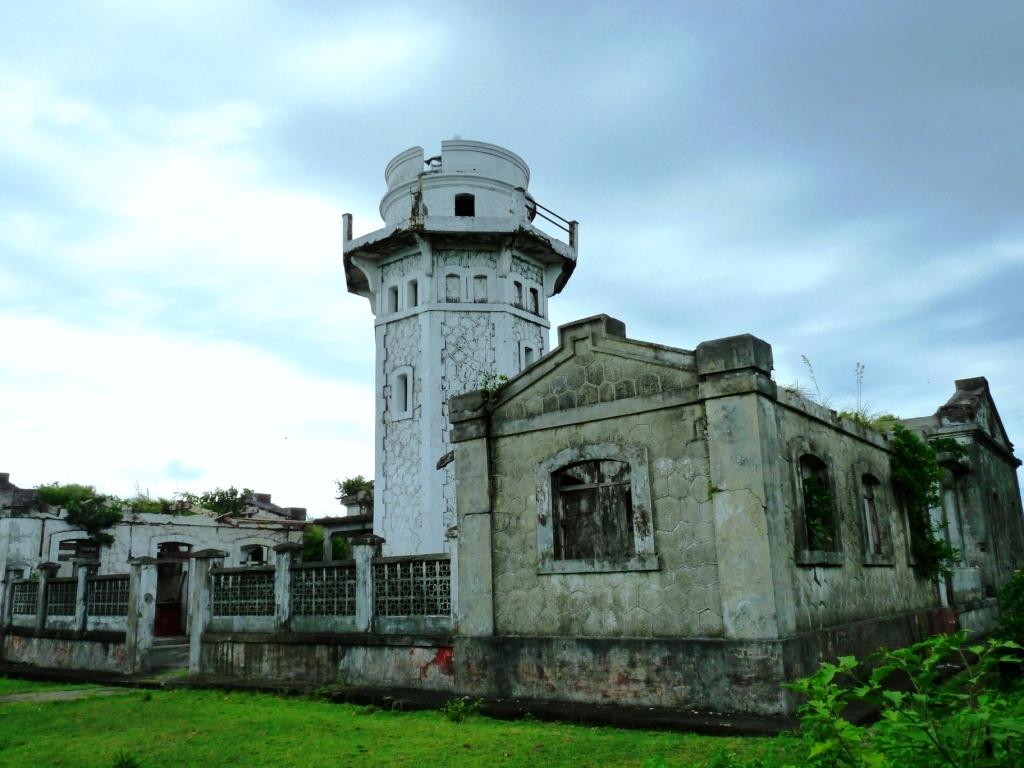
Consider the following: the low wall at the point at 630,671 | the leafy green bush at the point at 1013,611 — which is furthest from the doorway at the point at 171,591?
the leafy green bush at the point at 1013,611

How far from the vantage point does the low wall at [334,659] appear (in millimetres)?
10953

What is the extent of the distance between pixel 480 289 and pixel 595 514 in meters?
11.2

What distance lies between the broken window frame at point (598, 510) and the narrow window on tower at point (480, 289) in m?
10.5

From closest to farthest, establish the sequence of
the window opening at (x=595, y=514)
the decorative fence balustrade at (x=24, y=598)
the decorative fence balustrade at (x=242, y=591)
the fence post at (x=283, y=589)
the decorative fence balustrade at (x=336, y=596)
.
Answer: the window opening at (x=595, y=514) → the decorative fence balustrade at (x=336, y=596) → the fence post at (x=283, y=589) → the decorative fence balustrade at (x=242, y=591) → the decorative fence balustrade at (x=24, y=598)

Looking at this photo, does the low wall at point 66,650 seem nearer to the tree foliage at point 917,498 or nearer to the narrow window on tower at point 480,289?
the narrow window on tower at point 480,289

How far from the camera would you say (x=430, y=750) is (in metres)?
7.62

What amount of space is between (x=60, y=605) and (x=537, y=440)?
1210cm

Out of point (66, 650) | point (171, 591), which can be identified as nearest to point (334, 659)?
point (66, 650)

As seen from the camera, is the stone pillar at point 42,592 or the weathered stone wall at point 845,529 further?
the stone pillar at point 42,592

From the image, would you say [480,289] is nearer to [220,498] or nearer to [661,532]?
[661,532]

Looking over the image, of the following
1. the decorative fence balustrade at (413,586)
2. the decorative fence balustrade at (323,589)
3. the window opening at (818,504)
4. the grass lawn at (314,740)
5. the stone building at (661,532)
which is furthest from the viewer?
the decorative fence balustrade at (323,589)

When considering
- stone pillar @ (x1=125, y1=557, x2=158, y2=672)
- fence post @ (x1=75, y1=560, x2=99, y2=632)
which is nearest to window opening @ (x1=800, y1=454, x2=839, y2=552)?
stone pillar @ (x1=125, y1=557, x2=158, y2=672)

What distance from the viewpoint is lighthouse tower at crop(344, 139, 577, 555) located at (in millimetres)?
19547

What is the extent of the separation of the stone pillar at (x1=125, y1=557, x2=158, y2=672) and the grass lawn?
3455mm
